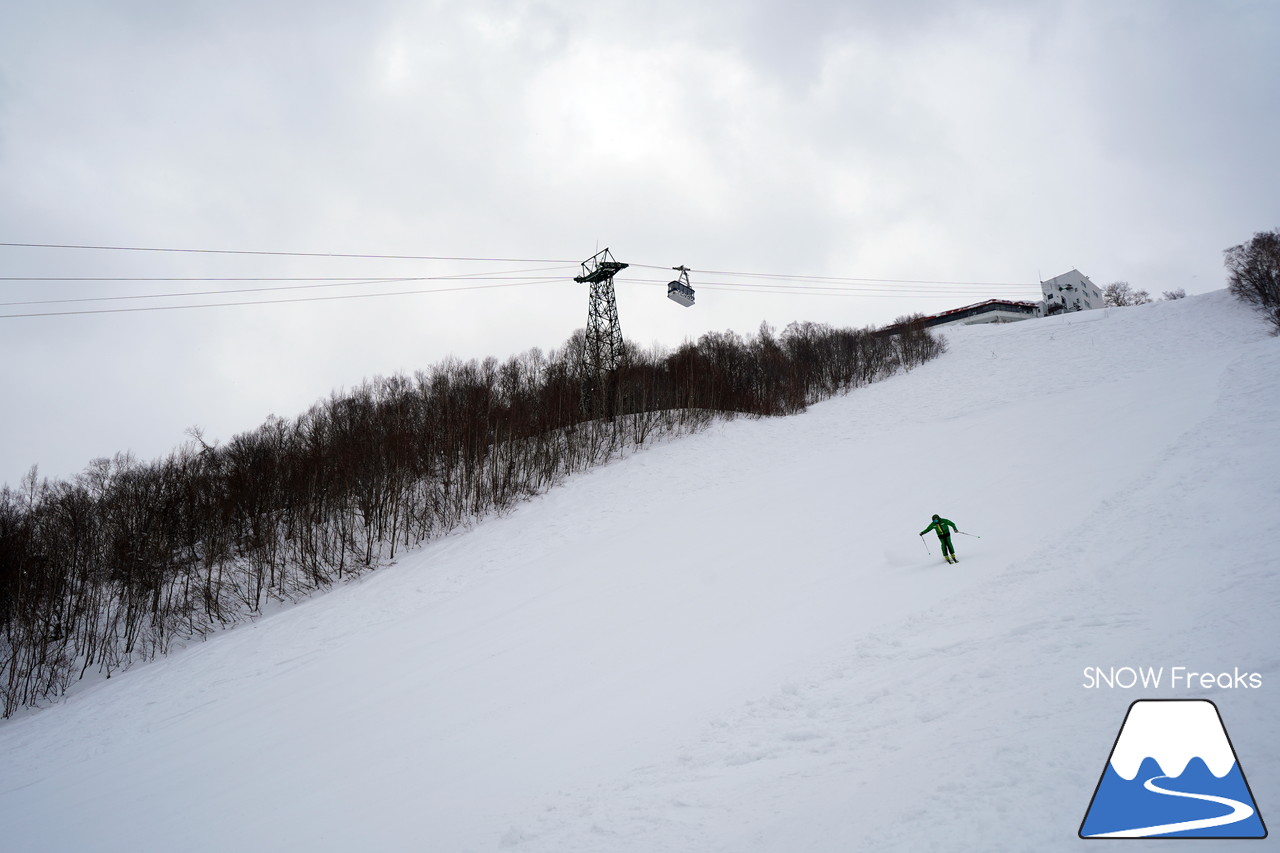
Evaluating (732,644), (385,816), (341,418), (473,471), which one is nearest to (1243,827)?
(732,644)

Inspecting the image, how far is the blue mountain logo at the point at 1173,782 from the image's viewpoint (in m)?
3.45

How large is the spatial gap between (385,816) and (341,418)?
30.1m

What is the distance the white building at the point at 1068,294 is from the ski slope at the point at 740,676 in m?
54.6

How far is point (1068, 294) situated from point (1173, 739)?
8206 cm

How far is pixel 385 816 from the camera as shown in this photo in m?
6.08

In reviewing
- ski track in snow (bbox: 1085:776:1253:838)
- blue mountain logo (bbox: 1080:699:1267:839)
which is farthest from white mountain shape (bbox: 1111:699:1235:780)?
ski track in snow (bbox: 1085:776:1253:838)

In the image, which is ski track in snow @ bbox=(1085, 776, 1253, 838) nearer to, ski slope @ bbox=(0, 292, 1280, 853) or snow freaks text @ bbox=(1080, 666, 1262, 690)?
ski slope @ bbox=(0, 292, 1280, 853)

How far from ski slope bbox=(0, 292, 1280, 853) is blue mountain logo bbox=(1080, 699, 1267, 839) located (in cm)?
12

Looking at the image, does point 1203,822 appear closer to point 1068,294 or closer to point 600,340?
point 600,340

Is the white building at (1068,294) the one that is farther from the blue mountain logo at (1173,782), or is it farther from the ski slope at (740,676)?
the blue mountain logo at (1173,782)

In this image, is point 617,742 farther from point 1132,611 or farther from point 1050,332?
point 1050,332

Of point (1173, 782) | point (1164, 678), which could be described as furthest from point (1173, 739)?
point (1164, 678)

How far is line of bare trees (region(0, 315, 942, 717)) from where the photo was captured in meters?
17.7

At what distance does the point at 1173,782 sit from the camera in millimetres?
3932
